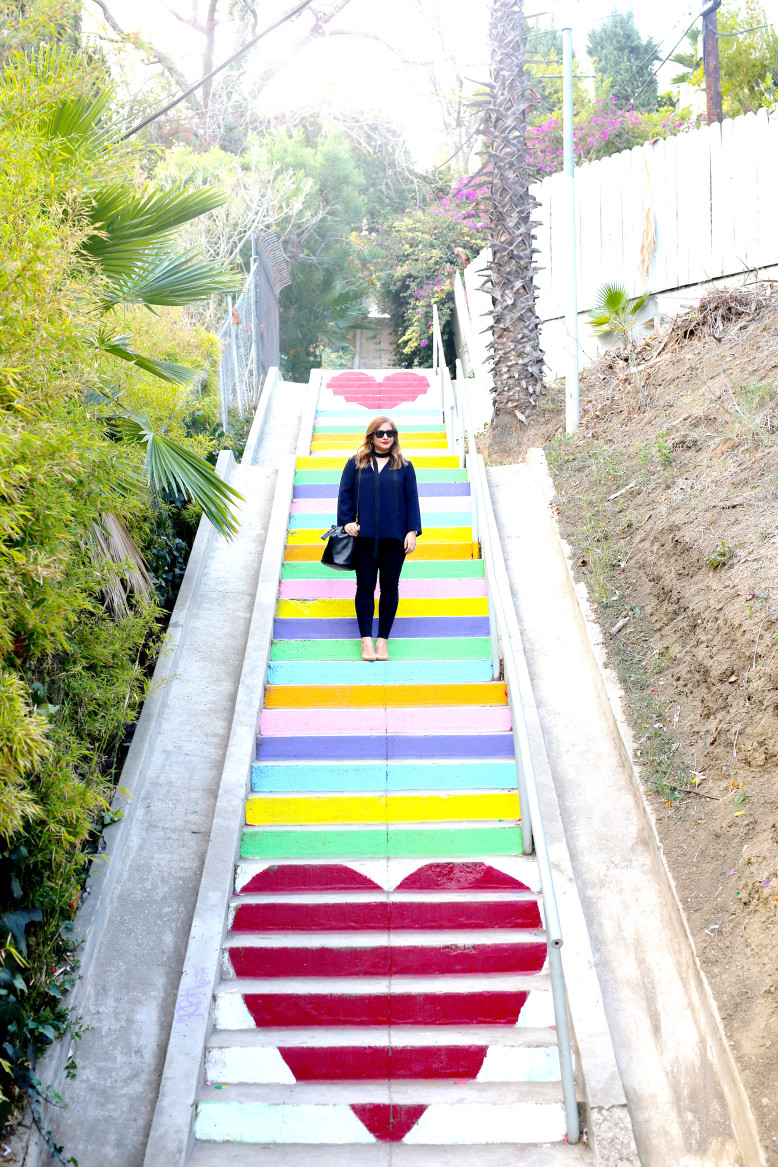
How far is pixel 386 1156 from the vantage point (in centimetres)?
348

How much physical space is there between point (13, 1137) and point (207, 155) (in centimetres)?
1643

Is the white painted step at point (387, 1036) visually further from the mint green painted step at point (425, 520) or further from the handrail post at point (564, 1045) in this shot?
the mint green painted step at point (425, 520)

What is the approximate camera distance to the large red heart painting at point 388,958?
3.78 metres

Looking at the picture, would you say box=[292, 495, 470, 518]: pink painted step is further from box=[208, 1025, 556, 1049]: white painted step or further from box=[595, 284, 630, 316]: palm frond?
box=[208, 1025, 556, 1049]: white painted step

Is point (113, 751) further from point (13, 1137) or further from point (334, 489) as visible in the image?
point (334, 489)

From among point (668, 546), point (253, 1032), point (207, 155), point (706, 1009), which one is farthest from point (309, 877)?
point (207, 155)

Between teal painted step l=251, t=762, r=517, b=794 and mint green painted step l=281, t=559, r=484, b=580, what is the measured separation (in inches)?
75.3

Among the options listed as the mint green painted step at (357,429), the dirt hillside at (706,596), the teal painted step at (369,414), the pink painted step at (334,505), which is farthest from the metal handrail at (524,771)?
the teal painted step at (369,414)

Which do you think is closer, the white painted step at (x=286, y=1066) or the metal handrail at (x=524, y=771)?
the metal handrail at (x=524, y=771)

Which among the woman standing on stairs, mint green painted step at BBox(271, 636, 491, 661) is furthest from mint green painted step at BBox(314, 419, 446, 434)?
mint green painted step at BBox(271, 636, 491, 661)

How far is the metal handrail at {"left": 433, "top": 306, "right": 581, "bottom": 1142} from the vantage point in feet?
11.2

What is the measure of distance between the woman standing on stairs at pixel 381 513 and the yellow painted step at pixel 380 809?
46.2 inches

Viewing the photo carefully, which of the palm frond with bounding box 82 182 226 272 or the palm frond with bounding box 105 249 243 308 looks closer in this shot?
the palm frond with bounding box 82 182 226 272

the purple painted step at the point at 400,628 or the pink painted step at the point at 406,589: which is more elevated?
the pink painted step at the point at 406,589
